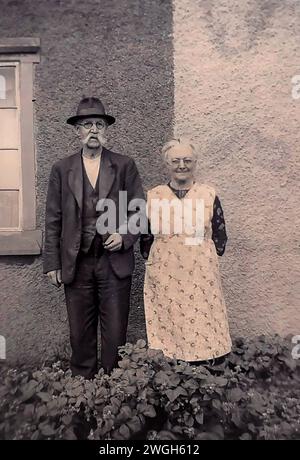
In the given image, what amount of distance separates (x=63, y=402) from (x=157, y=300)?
95cm

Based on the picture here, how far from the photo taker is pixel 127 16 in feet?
13.6

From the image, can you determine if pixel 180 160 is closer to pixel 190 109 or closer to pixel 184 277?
pixel 184 277

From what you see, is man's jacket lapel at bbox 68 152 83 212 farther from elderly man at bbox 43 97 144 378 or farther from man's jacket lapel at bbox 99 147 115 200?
man's jacket lapel at bbox 99 147 115 200

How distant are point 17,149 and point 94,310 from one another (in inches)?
64.9

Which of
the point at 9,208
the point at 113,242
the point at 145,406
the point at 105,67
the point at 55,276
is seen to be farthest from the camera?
the point at 9,208

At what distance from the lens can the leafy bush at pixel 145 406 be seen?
10.1 feet

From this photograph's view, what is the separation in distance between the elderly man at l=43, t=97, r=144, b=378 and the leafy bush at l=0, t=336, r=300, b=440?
25 cm

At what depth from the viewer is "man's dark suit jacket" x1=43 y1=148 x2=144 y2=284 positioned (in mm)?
3365

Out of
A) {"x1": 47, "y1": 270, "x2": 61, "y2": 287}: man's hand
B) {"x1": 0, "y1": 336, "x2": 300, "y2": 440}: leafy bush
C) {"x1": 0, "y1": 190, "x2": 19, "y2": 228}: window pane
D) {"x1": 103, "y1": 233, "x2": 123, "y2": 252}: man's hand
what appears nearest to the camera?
{"x1": 0, "y1": 336, "x2": 300, "y2": 440}: leafy bush

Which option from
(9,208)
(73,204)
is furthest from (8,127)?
(73,204)

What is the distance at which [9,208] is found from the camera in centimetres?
427

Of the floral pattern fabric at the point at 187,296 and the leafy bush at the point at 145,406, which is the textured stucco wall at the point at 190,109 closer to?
the floral pattern fabric at the point at 187,296

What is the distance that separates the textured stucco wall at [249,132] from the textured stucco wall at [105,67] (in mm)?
174

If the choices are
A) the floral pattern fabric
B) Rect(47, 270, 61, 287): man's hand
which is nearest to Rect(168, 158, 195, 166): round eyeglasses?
the floral pattern fabric
